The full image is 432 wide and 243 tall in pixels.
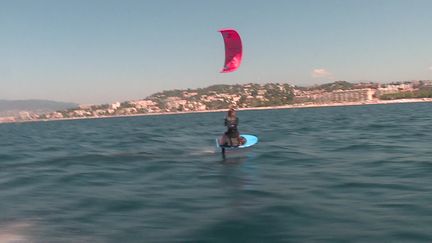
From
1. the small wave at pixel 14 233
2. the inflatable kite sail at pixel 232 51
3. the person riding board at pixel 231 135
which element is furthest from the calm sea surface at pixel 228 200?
the inflatable kite sail at pixel 232 51

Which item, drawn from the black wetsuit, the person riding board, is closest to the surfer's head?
the person riding board

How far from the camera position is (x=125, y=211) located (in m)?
9.54

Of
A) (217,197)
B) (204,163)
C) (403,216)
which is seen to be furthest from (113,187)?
(403,216)

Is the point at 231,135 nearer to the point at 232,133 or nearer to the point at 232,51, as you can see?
the point at 232,133

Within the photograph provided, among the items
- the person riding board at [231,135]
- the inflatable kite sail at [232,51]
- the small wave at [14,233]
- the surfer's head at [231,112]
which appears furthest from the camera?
the inflatable kite sail at [232,51]

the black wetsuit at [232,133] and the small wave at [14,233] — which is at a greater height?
the black wetsuit at [232,133]

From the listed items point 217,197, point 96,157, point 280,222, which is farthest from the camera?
point 96,157

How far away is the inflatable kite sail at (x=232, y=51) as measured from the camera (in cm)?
2362

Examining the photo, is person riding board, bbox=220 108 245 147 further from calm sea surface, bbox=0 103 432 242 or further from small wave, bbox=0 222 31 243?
small wave, bbox=0 222 31 243

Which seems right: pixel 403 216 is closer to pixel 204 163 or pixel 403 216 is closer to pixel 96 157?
pixel 204 163

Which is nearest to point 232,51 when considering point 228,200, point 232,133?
point 232,133

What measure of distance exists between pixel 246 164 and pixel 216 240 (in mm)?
8990

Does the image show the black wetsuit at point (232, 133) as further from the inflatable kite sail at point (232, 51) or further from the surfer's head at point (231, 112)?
the inflatable kite sail at point (232, 51)

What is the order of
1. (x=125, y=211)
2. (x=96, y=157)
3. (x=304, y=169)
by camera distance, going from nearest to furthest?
(x=125, y=211) < (x=304, y=169) < (x=96, y=157)
